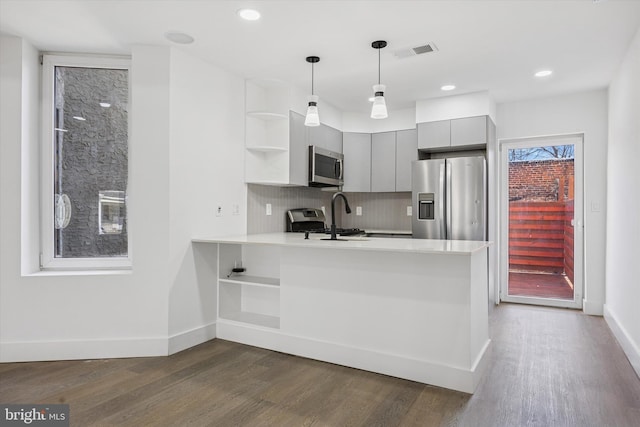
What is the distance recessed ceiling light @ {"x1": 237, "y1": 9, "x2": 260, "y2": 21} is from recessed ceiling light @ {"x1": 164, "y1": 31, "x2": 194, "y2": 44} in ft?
1.82

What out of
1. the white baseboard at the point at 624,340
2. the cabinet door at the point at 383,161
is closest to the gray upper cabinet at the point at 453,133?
the cabinet door at the point at 383,161

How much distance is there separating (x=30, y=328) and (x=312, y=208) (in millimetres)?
3143

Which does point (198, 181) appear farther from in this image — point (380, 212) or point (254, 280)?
point (380, 212)

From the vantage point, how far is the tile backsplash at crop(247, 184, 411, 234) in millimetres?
4133

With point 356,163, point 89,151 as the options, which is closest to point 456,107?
point 356,163

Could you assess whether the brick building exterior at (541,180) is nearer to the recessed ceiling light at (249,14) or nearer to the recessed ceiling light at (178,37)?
the recessed ceiling light at (249,14)

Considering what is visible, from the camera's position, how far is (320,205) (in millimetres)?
5395

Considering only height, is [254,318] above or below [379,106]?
below

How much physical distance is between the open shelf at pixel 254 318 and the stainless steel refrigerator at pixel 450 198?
2.03 meters

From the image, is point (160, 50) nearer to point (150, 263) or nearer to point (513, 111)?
point (150, 263)

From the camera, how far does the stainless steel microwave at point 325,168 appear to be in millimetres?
4469

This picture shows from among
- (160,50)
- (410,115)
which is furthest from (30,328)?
(410,115)

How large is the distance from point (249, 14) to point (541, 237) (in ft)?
13.9

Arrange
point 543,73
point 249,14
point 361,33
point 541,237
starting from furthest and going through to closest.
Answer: point 541,237 < point 543,73 < point 361,33 < point 249,14
